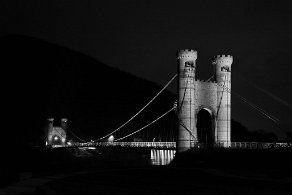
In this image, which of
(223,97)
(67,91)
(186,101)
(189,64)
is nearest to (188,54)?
(189,64)

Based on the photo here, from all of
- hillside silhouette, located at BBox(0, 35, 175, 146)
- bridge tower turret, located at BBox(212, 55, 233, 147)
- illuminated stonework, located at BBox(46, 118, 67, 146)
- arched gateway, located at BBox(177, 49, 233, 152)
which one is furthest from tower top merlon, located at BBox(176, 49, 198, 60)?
hillside silhouette, located at BBox(0, 35, 175, 146)

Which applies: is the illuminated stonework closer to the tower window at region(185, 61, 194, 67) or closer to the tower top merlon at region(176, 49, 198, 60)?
the tower top merlon at region(176, 49, 198, 60)

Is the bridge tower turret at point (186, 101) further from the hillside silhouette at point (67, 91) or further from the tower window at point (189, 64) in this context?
the hillside silhouette at point (67, 91)

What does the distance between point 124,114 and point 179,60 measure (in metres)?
89.1

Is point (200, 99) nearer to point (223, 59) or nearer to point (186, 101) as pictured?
point (186, 101)

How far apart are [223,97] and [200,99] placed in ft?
7.25

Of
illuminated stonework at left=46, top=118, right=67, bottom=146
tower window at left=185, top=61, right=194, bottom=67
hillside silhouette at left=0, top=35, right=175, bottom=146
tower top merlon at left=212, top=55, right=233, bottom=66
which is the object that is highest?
hillside silhouette at left=0, top=35, right=175, bottom=146

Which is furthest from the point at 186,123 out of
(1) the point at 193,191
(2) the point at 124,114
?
(2) the point at 124,114

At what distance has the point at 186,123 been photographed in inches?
1410

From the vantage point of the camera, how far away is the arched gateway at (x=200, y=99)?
118 feet

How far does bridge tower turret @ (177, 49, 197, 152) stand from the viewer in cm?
3575

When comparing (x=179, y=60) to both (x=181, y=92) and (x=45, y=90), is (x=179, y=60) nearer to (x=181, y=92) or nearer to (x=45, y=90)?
(x=181, y=92)

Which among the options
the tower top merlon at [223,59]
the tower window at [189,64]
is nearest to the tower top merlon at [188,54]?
the tower window at [189,64]

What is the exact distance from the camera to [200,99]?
3741cm
